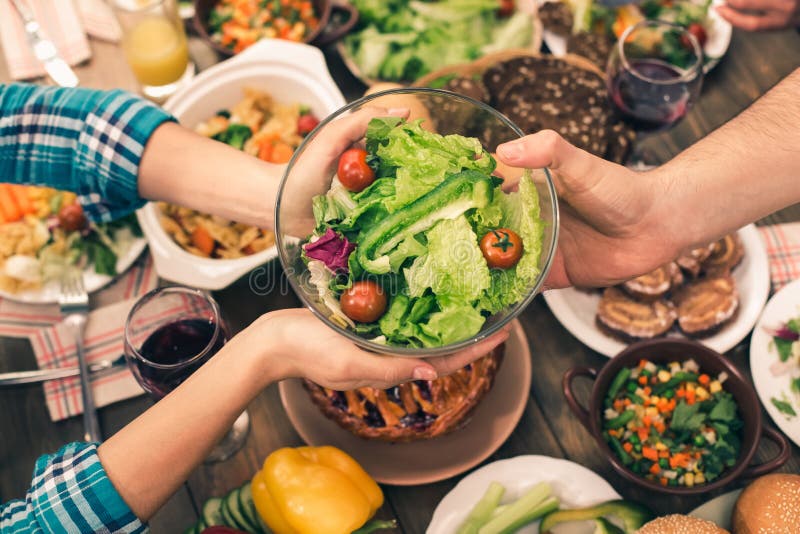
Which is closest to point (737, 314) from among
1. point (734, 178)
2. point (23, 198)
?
point (734, 178)

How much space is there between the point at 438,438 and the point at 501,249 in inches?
29.4

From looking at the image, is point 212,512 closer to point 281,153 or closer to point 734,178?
point 281,153

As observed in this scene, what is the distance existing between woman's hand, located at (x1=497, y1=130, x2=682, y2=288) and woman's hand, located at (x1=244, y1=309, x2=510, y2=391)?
0.39 meters

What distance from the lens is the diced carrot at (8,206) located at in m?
2.41

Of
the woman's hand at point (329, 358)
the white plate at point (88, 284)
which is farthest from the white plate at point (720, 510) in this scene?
the white plate at point (88, 284)

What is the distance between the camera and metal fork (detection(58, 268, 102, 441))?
7.02 feet

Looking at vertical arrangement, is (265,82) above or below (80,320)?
above

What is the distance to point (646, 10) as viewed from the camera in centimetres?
274

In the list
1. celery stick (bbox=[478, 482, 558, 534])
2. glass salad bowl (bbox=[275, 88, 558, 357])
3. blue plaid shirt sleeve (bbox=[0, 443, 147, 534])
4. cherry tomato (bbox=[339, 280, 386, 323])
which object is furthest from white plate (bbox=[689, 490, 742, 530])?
blue plaid shirt sleeve (bbox=[0, 443, 147, 534])

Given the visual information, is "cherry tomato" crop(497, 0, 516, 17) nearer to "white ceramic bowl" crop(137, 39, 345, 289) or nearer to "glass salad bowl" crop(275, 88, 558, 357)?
"white ceramic bowl" crop(137, 39, 345, 289)

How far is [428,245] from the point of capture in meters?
1.60

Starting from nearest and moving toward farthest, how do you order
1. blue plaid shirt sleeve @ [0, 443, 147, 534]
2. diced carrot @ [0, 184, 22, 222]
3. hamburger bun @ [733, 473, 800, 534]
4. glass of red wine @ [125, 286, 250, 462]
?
blue plaid shirt sleeve @ [0, 443, 147, 534], hamburger bun @ [733, 473, 800, 534], glass of red wine @ [125, 286, 250, 462], diced carrot @ [0, 184, 22, 222]

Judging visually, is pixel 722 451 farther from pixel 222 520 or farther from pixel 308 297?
pixel 222 520

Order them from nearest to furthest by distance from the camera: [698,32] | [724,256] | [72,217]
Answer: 1. [724,256]
2. [72,217]
3. [698,32]
